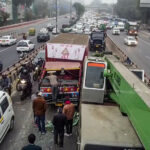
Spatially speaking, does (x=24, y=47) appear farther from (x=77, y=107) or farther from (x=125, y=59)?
(x=77, y=107)

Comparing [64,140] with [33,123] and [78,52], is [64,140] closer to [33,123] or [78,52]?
[33,123]

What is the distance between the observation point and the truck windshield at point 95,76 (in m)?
9.76

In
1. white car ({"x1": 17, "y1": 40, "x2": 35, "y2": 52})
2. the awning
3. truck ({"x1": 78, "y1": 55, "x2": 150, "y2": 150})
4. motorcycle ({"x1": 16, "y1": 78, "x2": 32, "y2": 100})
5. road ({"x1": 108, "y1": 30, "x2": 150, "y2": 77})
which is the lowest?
road ({"x1": 108, "y1": 30, "x2": 150, "y2": 77})

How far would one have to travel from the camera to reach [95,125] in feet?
21.5

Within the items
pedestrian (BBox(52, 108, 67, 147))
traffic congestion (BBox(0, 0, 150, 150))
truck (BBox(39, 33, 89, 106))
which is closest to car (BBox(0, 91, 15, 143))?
traffic congestion (BBox(0, 0, 150, 150))

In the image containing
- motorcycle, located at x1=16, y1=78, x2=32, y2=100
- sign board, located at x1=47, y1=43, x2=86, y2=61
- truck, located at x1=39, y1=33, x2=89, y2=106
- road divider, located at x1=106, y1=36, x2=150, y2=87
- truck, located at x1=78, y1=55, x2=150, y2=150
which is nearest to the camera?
truck, located at x1=78, y1=55, x2=150, y2=150

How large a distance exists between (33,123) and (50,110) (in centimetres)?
159

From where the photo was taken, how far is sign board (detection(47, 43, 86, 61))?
48.4 feet

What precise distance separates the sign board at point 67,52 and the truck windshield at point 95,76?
181 inches

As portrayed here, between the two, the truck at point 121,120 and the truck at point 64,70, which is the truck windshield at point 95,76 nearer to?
the truck at point 121,120

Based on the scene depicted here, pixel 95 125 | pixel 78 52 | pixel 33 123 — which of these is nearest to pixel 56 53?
pixel 78 52

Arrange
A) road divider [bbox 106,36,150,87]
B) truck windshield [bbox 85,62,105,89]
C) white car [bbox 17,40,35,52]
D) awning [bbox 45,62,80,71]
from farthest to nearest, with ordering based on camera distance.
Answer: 1. white car [bbox 17,40,35,52]
2. road divider [bbox 106,36,150,87]
3. awning [bbox 45,62,80,71]
4. truck windshield [bbox 85,62,105,89]

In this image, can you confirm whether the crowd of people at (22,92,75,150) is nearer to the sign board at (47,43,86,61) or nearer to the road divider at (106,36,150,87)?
the road divider at (106,36,150,87)

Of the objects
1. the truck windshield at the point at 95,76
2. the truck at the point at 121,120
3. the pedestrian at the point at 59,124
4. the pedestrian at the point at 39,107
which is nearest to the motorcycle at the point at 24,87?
the pedestrian at the point at 39,107
